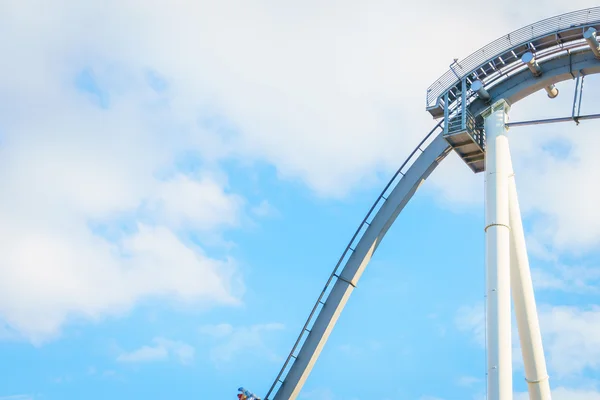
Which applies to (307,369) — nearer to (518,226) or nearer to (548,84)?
(518,226)

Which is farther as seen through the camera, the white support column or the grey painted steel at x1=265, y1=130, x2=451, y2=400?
the grey painted steel at x1=265, y1=130, x2=451, y2=400

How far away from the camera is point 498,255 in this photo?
29.2m

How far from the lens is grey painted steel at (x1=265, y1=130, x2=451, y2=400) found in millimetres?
31734

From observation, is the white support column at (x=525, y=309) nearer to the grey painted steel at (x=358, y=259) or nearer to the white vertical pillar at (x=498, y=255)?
the white vertical pillar at (x=498, y=255)

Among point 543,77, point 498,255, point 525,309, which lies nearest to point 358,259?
point 498,255

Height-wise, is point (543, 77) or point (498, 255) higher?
point (543, 77)

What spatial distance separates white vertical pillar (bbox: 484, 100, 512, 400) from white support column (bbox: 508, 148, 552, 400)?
95 cm

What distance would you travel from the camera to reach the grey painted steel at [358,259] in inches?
1249

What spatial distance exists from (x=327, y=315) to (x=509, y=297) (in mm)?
7782

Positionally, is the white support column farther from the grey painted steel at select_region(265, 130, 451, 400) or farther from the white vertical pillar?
the grey painted steel at select_region(265, 130, 451, 400)

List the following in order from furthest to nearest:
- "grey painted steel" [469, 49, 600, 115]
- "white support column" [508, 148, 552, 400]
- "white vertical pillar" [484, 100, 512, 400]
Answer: "grey painted steel" [469, 49, 600, 115] < "white support column" [508, 148, 552, 400] < "white vertical pillar" [484, 100, 512, 400]

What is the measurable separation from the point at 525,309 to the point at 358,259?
7.17 metres

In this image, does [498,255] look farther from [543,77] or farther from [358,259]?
[543,77]

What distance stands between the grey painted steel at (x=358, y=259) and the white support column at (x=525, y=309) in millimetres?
3709
